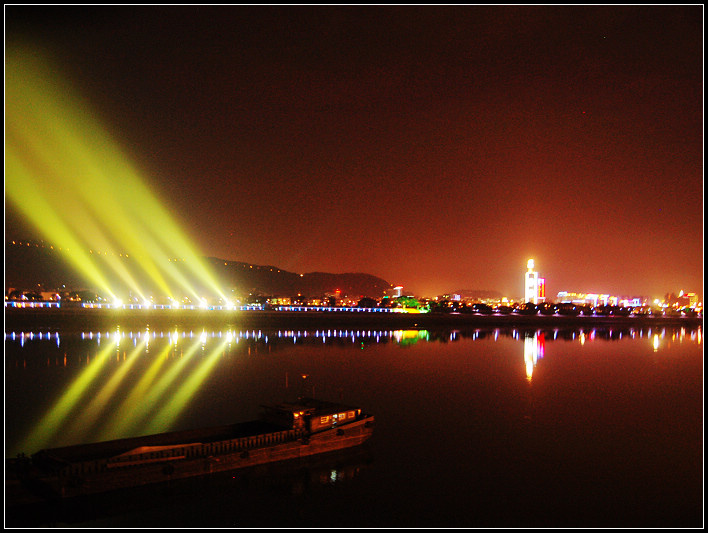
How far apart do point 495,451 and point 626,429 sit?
575cm

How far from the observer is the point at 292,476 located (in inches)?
454

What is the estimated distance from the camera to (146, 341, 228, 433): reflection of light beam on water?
16172 millimetres

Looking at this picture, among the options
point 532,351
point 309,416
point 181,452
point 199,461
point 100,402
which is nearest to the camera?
point 199,461

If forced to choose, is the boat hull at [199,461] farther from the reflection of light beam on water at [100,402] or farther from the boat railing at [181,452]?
the reflection of light beam on water at [100,402]

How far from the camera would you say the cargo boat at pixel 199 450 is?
385 inches

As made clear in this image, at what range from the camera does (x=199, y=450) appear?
11047mm

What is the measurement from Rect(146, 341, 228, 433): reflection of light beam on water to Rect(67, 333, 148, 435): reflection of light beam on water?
1.79 metres

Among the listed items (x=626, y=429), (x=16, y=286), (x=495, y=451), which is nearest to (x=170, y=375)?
(x=495, y=451)

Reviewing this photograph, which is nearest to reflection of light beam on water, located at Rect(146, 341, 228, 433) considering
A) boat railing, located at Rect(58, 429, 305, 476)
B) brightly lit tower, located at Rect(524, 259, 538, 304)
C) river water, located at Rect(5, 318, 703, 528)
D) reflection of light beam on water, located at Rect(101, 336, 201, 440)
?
river water, located at Rect(5, 318, 703, 528)


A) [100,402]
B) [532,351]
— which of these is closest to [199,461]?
[100,402]

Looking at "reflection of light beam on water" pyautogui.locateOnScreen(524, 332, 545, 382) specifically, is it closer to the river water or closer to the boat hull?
the river water

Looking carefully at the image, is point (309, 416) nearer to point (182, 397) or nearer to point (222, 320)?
point (182, 397)

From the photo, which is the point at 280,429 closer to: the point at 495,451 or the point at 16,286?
the point at 495,451

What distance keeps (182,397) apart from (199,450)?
925 centimetres
